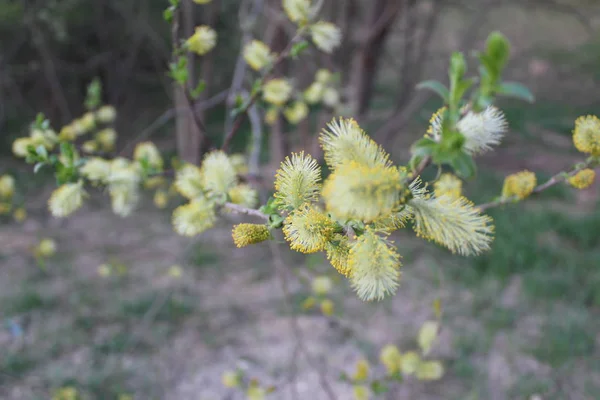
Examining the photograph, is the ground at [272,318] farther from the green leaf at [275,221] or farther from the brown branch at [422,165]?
the brown branch at [422,165]

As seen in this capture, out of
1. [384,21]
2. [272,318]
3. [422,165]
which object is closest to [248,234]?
[422,165]

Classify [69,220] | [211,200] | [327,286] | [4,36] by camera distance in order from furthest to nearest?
[4,36] < [69,220] < [327,286] < [211,200]

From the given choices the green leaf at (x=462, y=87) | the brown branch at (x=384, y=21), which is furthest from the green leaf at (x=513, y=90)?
the brown branch at (x=384, y=21)

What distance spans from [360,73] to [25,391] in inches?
83.1

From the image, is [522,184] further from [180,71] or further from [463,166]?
[180,71]

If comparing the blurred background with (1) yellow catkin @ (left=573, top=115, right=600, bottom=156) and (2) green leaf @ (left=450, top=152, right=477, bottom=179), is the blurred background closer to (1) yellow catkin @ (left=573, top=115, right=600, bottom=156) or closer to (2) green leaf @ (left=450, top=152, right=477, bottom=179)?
(1) yellow catkin @ (left=573, top=115, right=600, bottom=156)

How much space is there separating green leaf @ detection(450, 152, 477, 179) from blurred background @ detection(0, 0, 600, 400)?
2.56 feet

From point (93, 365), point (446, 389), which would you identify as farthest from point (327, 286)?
point (93, 365)

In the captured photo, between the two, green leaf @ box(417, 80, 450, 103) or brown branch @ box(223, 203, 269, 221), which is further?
brown branch @ box(223, 203, 269, 221)

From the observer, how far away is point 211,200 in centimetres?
74

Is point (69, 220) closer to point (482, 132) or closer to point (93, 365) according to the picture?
point (93, 365)

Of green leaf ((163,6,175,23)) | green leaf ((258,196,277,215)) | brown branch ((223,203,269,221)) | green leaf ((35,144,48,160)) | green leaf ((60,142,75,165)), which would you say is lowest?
green leaf ((258,196,277,215))

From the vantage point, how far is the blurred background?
6.15 ft

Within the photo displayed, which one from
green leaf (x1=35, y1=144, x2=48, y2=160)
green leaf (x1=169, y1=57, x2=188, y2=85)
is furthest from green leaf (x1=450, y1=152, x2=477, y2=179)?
green leaf (x1=35, y1=144, x2=48, y2=160)
